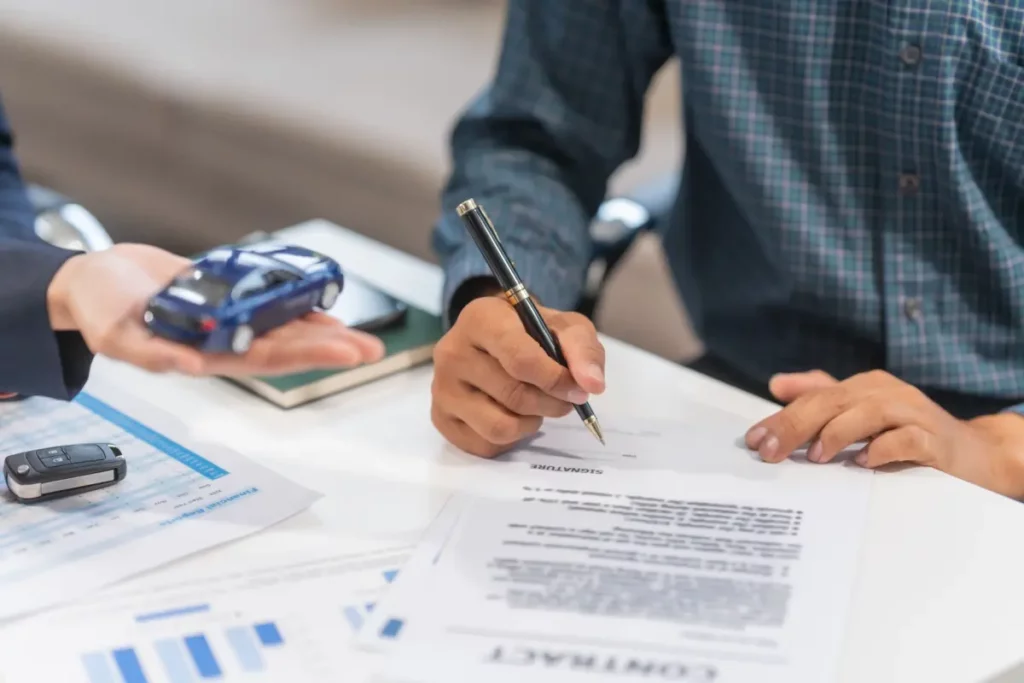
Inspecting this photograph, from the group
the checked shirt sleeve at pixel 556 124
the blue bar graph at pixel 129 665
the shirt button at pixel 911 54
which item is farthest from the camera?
the checked shirt sleeve at pixel 556 124

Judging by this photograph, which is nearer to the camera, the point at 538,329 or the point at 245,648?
the point at 245,648

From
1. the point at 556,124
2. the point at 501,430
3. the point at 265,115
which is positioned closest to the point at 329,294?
the point at 501,430

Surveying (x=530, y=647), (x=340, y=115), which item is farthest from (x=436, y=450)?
(x=340, y=115)

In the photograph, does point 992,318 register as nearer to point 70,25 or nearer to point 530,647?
point 530,647

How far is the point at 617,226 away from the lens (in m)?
1.27

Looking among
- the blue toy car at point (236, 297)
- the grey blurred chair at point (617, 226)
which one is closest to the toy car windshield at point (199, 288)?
the blue toy car at point (236, 297)

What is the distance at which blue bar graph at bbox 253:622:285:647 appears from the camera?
2.17 ft

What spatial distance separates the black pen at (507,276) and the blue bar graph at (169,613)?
0.29m

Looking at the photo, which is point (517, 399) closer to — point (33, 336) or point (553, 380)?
point (553, 380)

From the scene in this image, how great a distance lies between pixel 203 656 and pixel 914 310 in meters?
0.71

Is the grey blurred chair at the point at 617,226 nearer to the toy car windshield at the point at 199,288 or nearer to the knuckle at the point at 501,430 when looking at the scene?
the knuckle at the point at 501,430

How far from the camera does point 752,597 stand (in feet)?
2.24

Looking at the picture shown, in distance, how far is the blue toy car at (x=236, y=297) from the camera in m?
0.65

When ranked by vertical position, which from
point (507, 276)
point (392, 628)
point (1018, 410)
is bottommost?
point (1018, 410)
